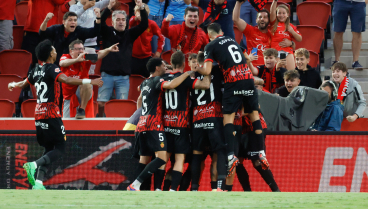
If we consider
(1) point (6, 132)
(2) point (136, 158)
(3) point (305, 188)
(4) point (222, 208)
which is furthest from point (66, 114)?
(4) point (222, 208)

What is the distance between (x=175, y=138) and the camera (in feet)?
22.5

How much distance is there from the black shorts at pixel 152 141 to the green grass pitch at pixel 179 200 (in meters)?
1.77

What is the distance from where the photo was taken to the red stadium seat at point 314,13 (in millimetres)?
11039

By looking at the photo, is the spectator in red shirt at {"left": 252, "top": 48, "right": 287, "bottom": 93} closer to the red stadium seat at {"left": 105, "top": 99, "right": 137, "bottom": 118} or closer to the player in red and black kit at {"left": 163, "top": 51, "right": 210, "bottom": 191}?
the player in red and black kit at {"left": 163, "top": 51, "right": 210, "bottom": 191}

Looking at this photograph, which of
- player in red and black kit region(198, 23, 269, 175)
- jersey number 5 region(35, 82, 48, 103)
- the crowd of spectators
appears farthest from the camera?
the crowd of spectators

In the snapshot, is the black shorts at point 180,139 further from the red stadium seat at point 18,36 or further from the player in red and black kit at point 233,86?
the red stadium seat at point 18,36

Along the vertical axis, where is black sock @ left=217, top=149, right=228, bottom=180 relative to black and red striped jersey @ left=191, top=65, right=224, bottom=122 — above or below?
below

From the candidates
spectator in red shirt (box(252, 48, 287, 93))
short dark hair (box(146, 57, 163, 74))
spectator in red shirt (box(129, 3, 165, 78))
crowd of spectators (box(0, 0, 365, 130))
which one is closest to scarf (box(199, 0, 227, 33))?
crowd of spectators (box(0, 0, 365, 130))

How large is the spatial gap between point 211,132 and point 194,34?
3.33 meters

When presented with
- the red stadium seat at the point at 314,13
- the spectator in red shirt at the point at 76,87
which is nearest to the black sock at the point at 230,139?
the spectator in red shirt at the point at 76,87

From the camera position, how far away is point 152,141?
6.73 metres

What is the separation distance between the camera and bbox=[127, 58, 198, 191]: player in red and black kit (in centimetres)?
662

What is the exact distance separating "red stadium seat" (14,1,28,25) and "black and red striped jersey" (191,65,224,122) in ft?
21.4

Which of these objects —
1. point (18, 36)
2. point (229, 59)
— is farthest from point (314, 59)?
point (18, 36)
